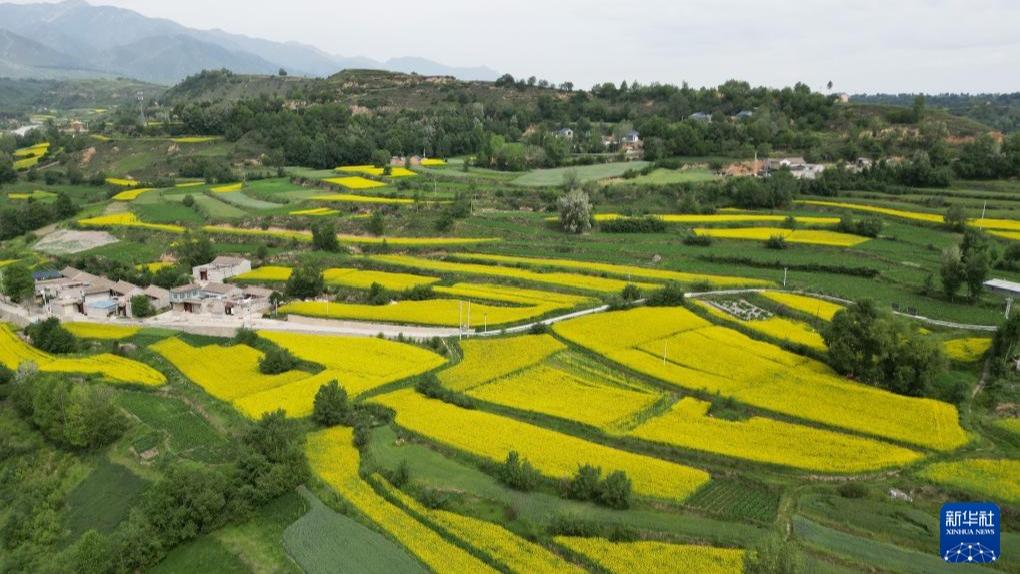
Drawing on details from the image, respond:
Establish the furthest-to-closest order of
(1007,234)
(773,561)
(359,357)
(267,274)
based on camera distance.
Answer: (267,274)
(1007,234)
(359,357)
(773,561)

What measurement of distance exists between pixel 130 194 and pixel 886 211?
95.8 m

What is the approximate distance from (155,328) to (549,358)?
3088cm

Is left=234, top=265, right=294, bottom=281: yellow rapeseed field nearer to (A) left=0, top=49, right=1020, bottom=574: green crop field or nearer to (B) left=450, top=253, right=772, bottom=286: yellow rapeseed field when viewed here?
(A) left=0, top=49, right=1020, bottom=574: green crop field

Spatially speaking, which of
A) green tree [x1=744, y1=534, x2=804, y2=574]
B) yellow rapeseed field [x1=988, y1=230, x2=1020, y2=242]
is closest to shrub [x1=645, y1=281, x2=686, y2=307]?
green tree [x1=744, y1=534, x2=804, y2=574]

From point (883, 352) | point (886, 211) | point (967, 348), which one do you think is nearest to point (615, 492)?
point (883, 352)

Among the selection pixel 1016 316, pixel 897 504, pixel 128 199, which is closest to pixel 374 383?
pixel 897 504

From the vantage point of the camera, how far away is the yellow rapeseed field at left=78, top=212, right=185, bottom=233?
7781 cm

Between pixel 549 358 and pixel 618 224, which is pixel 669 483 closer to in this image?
pixel 549 358

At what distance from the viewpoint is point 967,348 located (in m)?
38.6

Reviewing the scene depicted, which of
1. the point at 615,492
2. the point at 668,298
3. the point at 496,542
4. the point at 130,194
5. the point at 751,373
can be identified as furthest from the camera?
the point at 130,194

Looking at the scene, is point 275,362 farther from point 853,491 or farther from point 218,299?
point 853,491

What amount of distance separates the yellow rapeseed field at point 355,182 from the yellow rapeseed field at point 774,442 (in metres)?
67.2

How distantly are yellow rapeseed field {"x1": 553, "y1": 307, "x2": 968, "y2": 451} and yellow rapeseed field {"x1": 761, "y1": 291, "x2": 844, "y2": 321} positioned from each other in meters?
6.62

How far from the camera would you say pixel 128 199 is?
303ft
